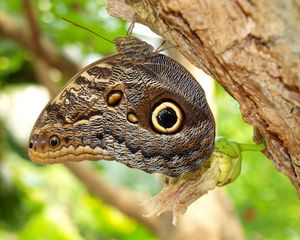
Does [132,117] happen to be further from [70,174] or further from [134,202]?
[70,174]

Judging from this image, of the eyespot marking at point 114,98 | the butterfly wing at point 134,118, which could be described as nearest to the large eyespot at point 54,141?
the butterfly wing at point 134,118

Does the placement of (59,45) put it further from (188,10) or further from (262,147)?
(188,10)

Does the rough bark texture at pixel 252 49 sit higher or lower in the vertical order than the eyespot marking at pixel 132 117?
higher

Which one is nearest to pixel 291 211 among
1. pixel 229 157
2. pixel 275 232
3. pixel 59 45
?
pixel 275 232

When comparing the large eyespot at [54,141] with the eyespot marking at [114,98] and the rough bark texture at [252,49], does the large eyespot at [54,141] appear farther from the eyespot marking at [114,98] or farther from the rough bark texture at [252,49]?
the rough bark texture at [252,49]

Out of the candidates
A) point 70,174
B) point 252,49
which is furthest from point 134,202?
point 252,49

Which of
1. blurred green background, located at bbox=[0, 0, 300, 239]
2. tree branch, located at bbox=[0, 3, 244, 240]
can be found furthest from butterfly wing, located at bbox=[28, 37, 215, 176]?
tree branch, located at bbox=[0, 3, 244, 240]
